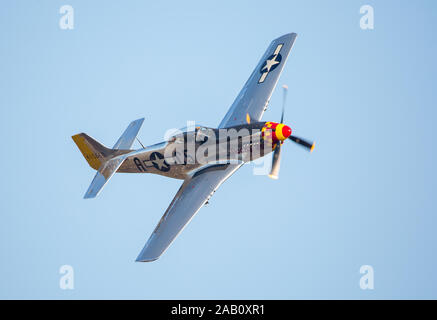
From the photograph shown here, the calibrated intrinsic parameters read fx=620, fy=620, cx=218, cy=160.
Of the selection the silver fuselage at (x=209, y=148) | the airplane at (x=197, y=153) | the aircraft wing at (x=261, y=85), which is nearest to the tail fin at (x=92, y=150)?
the airplane at (x=197, y=153)

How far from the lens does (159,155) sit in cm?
2689

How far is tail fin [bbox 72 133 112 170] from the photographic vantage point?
27.9m

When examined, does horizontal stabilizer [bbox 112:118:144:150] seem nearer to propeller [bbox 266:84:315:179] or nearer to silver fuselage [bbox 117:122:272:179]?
silver fuselage [bbox 117:122:272:179]

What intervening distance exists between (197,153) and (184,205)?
8.63ft

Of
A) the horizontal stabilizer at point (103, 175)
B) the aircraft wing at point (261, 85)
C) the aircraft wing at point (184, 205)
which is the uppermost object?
the aircraft wing at point (261, 85)

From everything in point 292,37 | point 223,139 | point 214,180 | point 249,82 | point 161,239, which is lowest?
point 161,239

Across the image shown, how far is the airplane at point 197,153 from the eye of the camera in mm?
24484

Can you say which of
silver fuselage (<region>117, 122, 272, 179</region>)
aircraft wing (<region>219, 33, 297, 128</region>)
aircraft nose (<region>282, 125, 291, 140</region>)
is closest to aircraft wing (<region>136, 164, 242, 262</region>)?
silver fuselage (<region>117, 122, 272, 179</region>)

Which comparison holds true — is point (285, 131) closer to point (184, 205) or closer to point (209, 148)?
point (209, 148)

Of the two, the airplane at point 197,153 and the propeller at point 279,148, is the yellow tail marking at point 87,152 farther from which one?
the propeller at point 279,148

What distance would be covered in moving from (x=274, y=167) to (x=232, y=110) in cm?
495

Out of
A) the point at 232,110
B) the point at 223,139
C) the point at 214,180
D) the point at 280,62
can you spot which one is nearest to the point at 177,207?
the point at 214,180

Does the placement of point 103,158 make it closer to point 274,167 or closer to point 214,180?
point 214,180

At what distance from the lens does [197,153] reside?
26234mm
